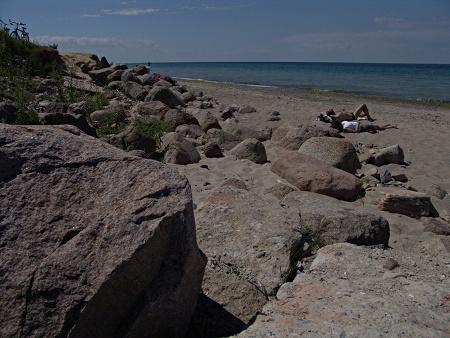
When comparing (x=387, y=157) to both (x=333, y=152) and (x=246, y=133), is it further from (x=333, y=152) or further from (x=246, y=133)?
(x=246, y=133)

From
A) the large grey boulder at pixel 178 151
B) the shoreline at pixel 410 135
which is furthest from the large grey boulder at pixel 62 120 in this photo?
the shoreline at pixel 410 135

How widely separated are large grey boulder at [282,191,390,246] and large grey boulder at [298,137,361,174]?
2.52 m

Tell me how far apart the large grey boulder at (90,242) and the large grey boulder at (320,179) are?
337 cm

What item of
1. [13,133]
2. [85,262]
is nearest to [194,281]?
[85,262]

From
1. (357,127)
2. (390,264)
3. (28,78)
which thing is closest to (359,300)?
(390,264)

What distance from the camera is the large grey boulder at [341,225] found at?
138 inches

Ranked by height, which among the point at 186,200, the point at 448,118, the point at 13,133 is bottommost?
the point at 448,118

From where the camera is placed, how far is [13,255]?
5.86 ft

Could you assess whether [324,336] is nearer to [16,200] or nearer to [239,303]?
[239,303]

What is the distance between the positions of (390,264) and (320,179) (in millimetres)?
2547

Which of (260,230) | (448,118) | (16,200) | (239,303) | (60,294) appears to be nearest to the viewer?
(60,294)

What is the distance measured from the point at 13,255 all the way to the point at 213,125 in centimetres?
705

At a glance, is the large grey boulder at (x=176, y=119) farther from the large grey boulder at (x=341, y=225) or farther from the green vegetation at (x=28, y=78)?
the large grey boulder at (x=341, y=225)

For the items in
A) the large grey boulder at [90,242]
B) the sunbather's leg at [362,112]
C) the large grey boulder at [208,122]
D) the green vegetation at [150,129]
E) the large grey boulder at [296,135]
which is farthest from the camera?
the sunbather's leg at [362,112]
